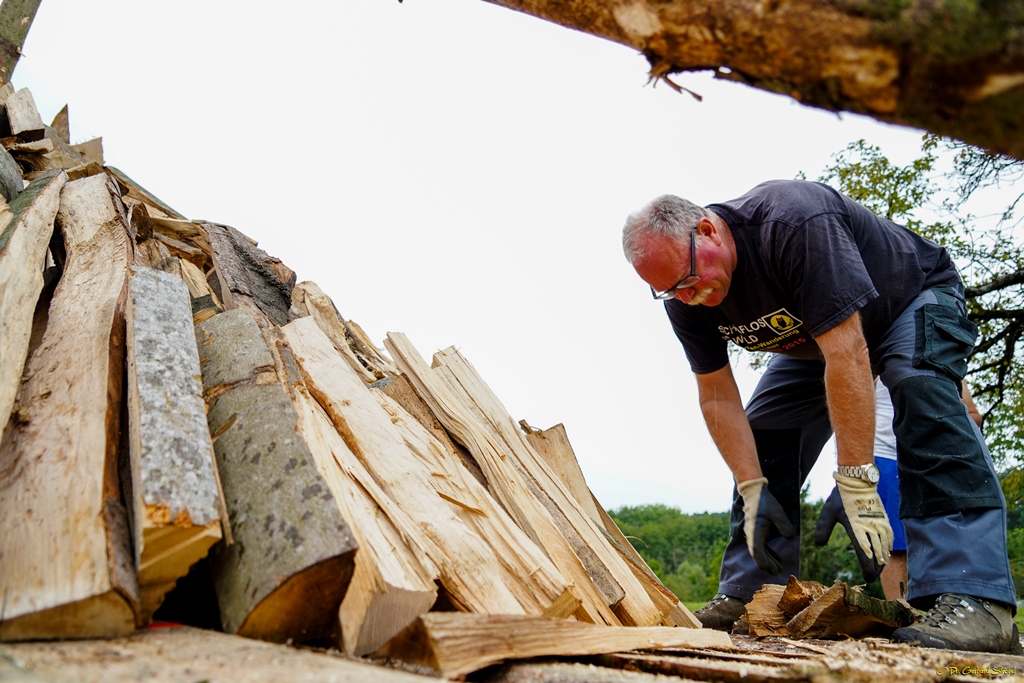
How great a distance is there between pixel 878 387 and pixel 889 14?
3283 millimetres

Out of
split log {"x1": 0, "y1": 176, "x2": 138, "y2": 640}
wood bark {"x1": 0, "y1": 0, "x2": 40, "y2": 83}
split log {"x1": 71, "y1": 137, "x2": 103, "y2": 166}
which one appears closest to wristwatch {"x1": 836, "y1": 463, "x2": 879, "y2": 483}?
split log {"x1": 0, "y1": 176, "x2": 138, "y2": 640}

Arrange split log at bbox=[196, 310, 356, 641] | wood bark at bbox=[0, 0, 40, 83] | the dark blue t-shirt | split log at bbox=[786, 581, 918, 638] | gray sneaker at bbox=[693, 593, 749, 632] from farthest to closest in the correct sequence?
→ wood bark at bbox=[0, 0, 40, 83]
gray sneaker at bbox=[693, 593, 749, 632]
the dark blue t-shirt
split log at bbox=[786, 581, 918, 638]
split log at bbox=[196, 310, 356, 641]

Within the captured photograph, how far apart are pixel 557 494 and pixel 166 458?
1.55 metres

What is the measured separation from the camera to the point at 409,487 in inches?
73.0

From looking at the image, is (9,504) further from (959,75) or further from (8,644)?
(959,75)

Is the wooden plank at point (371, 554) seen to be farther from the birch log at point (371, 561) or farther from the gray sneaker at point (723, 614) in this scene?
the gray sneaker at point (723, 614)

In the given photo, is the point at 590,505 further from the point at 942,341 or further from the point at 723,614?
the point at 942,341

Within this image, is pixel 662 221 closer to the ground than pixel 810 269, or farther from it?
farther from it

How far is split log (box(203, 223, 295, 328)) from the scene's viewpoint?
2613 mm

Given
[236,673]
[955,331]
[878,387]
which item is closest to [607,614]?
[236,673]

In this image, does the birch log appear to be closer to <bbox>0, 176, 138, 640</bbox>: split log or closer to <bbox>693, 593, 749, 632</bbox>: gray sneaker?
<bbox>0, 176, 138, 640</bbox>: split log

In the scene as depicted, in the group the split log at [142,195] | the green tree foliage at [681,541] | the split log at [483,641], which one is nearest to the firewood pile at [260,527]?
the split log at [483,641]

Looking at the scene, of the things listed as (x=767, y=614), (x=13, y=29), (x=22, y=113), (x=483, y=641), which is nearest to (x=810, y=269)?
(x=767, y=614)

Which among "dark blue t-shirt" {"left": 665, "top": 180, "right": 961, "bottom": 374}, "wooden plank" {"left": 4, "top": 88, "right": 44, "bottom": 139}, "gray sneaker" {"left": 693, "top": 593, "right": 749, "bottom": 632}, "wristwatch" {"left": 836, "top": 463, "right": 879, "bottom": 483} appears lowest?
"gray sneaker" {"left": 693, "top": 593, "right": 749, "bottom": 632}
